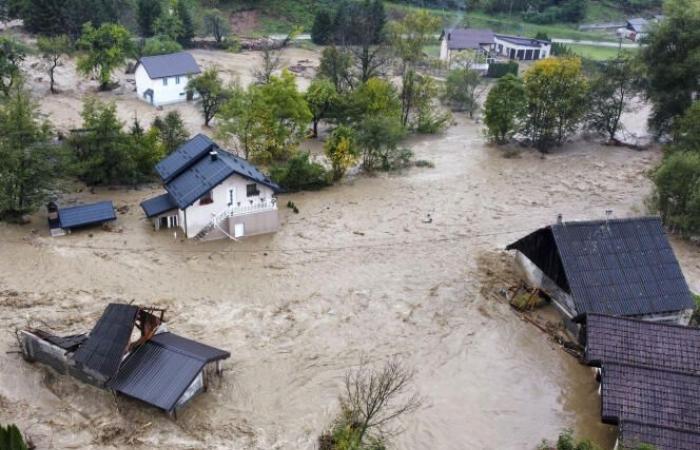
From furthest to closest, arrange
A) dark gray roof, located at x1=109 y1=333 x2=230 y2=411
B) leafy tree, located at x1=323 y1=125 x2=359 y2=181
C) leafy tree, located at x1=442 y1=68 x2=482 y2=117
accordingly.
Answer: leafy tree, located at x1=442 y1=68 x2=482 y2=117 → leafy tree, located at x1=323 y1=125 x2=359 y2=181 → dark gray roof, located at x1=109 y1=333 x2=230 y2=411

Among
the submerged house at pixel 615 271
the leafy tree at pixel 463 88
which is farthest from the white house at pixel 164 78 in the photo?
the submerged house at pixel 615 271

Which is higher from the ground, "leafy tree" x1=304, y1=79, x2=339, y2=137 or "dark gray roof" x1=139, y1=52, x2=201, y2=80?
"dark gray roof" x1=139, y1=52, x2=201, y2=80

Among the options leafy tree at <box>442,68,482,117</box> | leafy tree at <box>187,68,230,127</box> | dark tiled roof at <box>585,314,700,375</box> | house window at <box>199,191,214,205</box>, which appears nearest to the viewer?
dark tiled roof at <box>585,314,700,375</box>

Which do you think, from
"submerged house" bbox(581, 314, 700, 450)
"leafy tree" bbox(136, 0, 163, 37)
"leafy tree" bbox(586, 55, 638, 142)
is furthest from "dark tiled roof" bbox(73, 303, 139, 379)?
"leafy tree" bbox(136, 0, 163, 37)

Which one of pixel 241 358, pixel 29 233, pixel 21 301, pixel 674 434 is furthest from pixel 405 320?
pixel 29 233

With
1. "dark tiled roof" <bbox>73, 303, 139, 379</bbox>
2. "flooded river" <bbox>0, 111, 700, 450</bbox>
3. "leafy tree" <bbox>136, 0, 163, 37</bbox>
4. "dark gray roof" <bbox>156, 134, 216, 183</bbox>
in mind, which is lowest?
"flooded river" <bbox>0, 111, 700, 450</bbox>

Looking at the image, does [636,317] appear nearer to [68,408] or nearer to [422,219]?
[422,219]

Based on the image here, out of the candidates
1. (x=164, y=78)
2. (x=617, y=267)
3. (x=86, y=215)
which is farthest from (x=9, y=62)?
(x=617, y=267)

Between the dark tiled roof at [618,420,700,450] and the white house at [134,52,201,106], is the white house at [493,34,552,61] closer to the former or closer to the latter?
the white house at [134,52,201,106]
